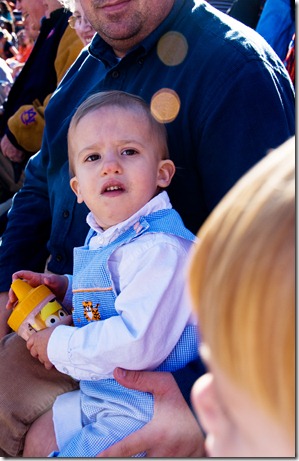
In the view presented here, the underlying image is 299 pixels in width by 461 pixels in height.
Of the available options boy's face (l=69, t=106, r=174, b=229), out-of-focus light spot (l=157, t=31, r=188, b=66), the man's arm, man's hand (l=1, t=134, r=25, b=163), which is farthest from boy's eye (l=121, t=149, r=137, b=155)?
man's hand (l=1, t=134, r=25, b=163)

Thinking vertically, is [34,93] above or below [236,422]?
below

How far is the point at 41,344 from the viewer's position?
1623 mm

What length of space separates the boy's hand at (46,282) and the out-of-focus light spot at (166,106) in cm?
55

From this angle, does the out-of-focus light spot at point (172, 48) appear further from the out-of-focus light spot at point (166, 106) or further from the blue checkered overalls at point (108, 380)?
the blue checkered overalls at point (108, 380)

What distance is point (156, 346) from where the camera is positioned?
143cm

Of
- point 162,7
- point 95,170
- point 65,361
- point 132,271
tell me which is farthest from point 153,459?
point 162,7

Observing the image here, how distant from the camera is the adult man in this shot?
5.41 feet

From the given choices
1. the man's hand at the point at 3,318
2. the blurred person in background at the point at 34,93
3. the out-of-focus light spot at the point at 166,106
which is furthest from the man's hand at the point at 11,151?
the out-of-focus light spot at the point at 166,106

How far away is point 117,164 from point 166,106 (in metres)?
0.28

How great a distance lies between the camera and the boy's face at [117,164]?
1589mm

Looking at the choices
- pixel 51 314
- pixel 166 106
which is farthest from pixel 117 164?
pixel 51 314

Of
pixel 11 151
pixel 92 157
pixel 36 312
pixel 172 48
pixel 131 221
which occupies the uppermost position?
pixel 172 48

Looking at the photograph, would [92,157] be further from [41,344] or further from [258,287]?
[258,287]

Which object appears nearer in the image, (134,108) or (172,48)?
(134,108)
